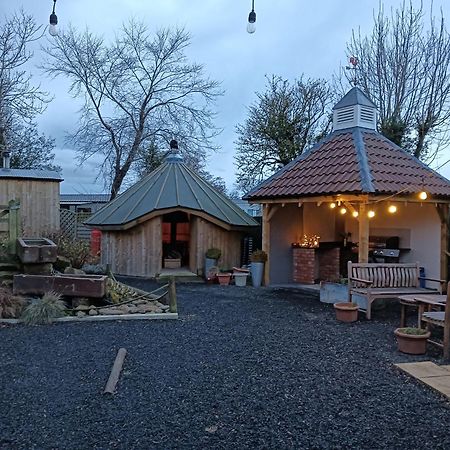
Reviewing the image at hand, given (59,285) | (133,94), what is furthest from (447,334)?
(133,94)

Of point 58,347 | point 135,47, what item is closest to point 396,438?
point 58,347

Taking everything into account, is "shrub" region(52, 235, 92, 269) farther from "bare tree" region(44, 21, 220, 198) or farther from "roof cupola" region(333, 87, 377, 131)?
"bare tree" region(44, 21, 220, 198)

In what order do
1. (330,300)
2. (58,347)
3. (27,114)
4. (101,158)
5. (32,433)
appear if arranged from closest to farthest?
(32,433)
(58,347)
(330,300)
(27,114)
(101,158)

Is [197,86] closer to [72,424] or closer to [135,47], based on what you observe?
[135,47]

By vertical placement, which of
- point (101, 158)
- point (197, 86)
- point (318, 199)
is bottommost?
point (318, 199)

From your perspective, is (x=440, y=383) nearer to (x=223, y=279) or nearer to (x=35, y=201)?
(x=223, y=279)

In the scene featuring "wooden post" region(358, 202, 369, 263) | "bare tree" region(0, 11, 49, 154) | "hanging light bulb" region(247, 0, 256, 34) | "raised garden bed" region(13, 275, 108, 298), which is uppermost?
"bare tree" region(0, 11, 49, 154)

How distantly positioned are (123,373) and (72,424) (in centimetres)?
115

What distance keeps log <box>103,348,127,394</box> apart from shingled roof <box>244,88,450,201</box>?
198 inches

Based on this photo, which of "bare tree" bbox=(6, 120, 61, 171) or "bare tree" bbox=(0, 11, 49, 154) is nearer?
"bare tree" bbox=(0, 11, 49, 154)

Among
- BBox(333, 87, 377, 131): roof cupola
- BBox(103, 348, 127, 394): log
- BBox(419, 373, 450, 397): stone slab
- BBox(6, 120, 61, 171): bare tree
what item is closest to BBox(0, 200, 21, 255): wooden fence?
BBox(103, 348, 127, 394): log

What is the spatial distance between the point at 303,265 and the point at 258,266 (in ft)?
3.44

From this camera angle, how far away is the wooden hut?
14.4 m

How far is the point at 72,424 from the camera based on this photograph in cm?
334
